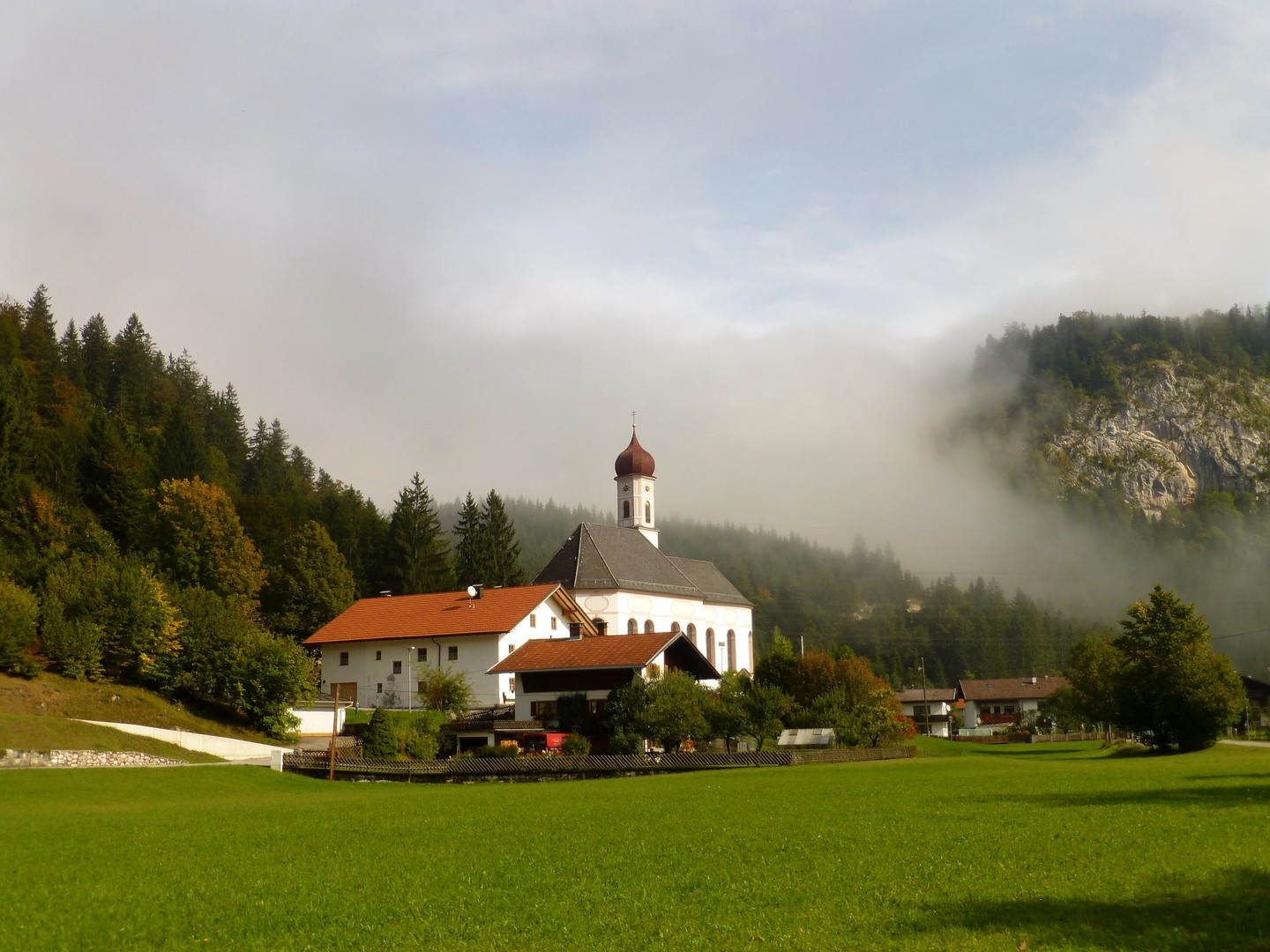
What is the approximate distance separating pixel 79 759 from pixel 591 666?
80.8 feet

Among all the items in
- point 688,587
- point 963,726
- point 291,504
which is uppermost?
point 291,504

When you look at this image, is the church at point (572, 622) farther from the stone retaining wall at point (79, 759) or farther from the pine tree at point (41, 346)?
the pine tree at point (41, 346)

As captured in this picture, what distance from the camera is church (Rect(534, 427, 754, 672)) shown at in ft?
289

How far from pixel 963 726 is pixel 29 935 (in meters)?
138

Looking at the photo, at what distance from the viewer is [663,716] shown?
5241 centimetres

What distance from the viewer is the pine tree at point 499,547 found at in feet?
363

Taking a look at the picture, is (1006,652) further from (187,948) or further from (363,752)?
(187,948)

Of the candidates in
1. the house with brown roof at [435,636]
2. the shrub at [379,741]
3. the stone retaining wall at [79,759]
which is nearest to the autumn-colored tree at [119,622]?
the stone retaining wall at [79,759]

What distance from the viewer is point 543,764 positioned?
47125 millimetres

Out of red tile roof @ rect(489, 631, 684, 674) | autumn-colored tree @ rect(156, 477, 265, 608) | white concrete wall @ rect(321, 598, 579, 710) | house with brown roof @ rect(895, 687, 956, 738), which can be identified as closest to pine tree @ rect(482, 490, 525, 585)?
autumn-colored tree @ rect(156, 477, 265, 608)

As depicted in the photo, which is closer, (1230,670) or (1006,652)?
(1230,670)

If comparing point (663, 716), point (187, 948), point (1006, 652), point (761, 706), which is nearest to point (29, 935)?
point (187, 948)

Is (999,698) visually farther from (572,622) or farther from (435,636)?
(435,636)

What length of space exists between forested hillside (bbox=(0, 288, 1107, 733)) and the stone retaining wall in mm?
11959
